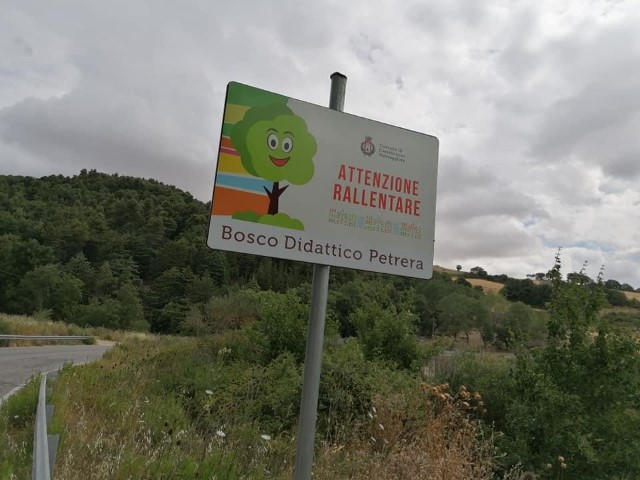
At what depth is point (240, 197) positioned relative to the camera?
2271 millimetres

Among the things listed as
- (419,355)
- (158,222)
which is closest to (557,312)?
(419,355)

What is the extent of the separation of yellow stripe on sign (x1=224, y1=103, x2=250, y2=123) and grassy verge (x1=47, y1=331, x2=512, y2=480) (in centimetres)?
251

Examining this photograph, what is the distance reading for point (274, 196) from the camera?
233 cm

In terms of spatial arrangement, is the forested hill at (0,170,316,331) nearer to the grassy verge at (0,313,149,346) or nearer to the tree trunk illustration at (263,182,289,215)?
the grassy verge at (0,313,149,346)

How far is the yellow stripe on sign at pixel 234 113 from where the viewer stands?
7.55 feet

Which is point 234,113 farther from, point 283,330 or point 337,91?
point 283,330

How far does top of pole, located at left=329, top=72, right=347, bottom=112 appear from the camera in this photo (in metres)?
2.62

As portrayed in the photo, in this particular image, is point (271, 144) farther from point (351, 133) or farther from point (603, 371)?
point (603, 371)

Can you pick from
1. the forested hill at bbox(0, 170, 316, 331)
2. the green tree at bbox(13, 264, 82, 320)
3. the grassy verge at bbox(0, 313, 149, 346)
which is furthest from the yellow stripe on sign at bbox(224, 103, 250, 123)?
the green tree at bbox(13, 264, 82, 320)

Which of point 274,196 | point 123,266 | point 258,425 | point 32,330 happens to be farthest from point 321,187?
point 123,266

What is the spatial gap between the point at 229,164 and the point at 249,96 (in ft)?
1.21

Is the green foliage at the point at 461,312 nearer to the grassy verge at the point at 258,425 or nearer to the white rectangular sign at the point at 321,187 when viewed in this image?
the grassy verge at the point at 258,425

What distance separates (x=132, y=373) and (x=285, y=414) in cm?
364

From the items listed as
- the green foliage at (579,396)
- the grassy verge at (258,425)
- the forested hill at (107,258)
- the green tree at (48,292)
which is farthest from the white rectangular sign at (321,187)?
the green tree at (48,292)
